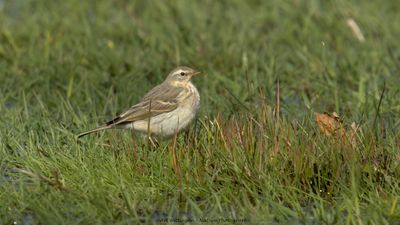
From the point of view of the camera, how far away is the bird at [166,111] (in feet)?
26.5

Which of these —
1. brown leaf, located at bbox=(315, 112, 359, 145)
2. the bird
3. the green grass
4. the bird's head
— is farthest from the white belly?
brown leaf, located at bbox=(315, 112, 359, 145)

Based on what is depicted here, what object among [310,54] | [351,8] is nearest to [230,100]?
[310,54]

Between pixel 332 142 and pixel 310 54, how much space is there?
3880 mm

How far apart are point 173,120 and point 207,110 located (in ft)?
2.06

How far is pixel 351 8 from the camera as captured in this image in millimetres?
11859

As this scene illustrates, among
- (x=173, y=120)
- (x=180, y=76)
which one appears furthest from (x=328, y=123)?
(x=180, y=76)

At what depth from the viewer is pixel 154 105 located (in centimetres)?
841

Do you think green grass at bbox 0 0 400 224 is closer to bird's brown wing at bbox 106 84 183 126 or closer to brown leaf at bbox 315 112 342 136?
brown leaf at bbox 315 112 342 136

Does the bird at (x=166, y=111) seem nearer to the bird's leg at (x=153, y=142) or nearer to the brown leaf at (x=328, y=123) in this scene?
the bird's leg at (x=153, y=142)

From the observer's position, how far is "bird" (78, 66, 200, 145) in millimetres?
8086

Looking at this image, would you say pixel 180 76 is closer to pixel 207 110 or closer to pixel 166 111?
pixel 207 110

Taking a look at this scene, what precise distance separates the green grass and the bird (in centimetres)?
16

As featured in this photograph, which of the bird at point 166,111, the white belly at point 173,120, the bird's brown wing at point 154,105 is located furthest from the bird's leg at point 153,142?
the bird's brown wing at point 154,105

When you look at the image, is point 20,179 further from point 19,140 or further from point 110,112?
point 110,112
